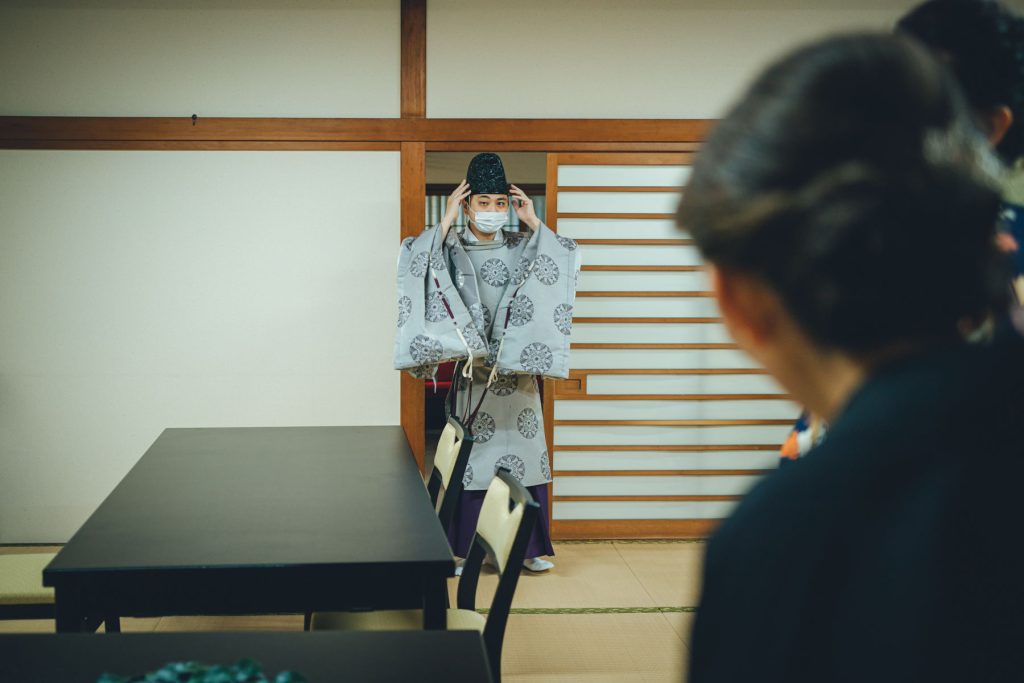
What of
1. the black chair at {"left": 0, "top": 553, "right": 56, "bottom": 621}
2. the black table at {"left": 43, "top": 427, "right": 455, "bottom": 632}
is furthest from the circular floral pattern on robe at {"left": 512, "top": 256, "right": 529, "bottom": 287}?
the black chair at {"left": 0, "top": 553, "right": 56, "bottom": 621}

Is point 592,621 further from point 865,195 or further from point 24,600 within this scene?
point 865,195

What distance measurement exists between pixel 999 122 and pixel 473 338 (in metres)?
2.65

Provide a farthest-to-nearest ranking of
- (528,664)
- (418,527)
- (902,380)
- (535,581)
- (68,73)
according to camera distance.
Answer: (68,73) → (535,581) → (528,664) → (418,527) → (902,380)

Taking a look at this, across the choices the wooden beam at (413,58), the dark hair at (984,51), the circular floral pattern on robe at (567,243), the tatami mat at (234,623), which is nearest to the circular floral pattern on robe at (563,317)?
the circular floral pattern on robe at (567,243)

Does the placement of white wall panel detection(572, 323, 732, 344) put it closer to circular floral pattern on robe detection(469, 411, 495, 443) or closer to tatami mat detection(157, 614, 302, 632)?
circular floral pattern on robe detection(469, 411, 495, 443)

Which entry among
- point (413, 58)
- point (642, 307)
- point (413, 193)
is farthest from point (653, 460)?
point (413, 58)

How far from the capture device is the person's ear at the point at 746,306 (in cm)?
49

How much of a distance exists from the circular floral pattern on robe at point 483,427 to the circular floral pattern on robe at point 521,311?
1.41 feet

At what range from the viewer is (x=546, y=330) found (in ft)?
11.6

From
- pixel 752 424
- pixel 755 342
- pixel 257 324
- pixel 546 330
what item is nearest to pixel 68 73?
pixel 257 324

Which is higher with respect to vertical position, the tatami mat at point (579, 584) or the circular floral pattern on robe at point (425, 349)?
the circular floral pattern on robe at point (425, 349)

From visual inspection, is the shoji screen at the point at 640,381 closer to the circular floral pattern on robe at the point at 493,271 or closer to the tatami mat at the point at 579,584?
the tatami mat at the point at 579,584

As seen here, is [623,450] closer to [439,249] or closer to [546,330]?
[546,330]

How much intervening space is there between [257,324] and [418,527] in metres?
2.59
